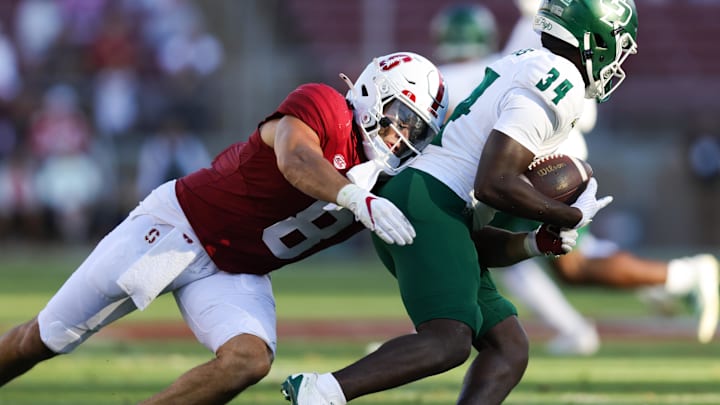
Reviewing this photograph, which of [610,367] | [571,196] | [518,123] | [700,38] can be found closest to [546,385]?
[610,367]

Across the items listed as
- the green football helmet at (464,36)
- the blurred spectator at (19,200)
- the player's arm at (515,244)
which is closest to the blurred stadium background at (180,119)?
the blurred spectator at (19,200)

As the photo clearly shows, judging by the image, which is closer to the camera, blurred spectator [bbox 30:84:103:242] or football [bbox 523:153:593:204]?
football [bbox 523:153:593:204]

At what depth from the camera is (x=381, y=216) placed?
14.1 feet

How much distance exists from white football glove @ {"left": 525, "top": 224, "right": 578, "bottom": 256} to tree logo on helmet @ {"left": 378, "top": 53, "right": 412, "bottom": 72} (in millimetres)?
795

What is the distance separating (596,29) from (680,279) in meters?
3.38

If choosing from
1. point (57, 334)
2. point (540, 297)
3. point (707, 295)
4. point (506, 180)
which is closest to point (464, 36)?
point (540, 297)

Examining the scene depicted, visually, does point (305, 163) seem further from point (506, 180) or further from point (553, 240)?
point (553, 240)

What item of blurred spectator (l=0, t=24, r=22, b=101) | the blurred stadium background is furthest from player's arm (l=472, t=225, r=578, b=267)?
blurred spectator (l=0, t=24, r=22, b=101)

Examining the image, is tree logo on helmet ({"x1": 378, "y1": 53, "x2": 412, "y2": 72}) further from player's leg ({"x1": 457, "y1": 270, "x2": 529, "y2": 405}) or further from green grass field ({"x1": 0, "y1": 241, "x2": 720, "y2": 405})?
green grass field ({"x1": 0, "y1": 241, "x2": 720, "y2": 405})

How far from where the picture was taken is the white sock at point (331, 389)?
14.1ft

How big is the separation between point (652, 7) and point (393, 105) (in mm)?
14538

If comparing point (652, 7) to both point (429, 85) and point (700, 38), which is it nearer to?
point (700, 38)

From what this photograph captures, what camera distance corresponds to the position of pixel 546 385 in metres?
6.48

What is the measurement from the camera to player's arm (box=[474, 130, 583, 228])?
443 centimetres
